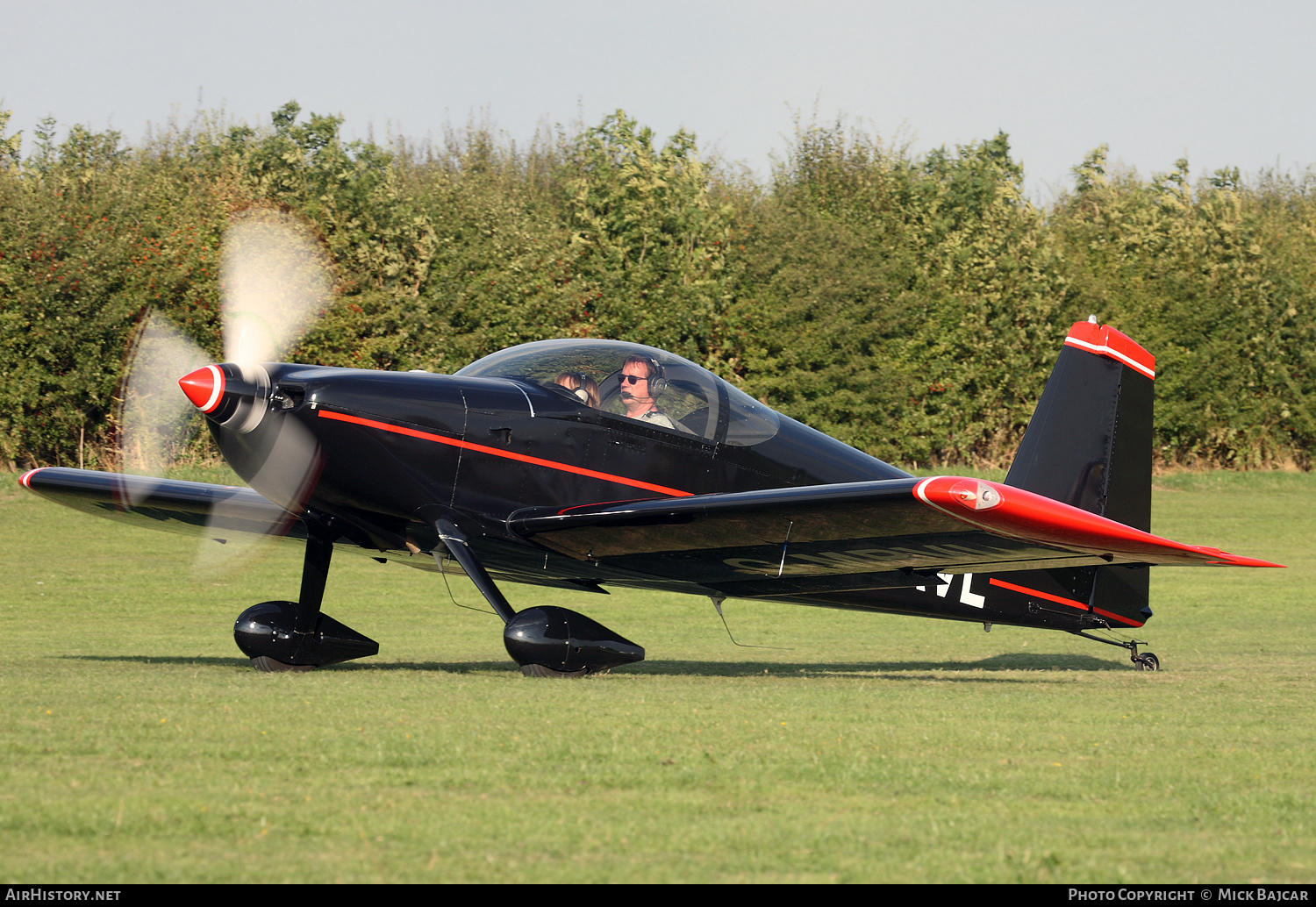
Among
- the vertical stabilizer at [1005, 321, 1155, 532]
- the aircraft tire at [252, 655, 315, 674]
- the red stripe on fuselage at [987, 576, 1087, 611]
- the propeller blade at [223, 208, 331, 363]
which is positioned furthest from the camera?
the propeller blade at [223, 208, 331, 363]

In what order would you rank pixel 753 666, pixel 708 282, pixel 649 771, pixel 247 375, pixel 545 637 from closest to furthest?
pixel 649 771
pixel 247 375
pixel 545 637
pixel 753 666
pixel 708 282

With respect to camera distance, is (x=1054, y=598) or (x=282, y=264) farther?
(x=282, y=264)

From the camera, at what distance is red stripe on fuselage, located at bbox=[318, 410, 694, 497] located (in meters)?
8.38

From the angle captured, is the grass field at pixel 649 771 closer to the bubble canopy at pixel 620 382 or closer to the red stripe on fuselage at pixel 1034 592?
the red stripe on fuselage at pixel 1034 592

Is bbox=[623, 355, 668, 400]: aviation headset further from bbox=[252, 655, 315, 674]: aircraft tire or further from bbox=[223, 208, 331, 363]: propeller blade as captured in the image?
bbox=[223, 208, 331, 363]: propeller blade

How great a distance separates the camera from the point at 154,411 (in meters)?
26.4

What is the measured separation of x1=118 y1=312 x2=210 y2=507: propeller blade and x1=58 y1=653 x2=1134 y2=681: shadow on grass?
15.1 metres

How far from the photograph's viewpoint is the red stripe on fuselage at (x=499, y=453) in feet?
27.5

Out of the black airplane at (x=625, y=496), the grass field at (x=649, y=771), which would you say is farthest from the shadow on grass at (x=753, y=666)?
the black airplane at (x=625, y=496)

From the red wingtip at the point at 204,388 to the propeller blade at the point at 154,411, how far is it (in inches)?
684

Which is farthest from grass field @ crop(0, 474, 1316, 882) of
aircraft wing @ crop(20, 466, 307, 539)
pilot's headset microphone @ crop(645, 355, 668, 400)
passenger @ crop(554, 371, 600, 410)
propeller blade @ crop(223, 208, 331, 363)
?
propeller blade @ crop(223, 208, 331, 363)

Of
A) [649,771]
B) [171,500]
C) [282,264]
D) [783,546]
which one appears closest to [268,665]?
[171,500]

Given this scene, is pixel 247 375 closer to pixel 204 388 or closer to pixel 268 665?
pixel 204 388

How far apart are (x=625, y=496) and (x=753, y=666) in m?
3.13
